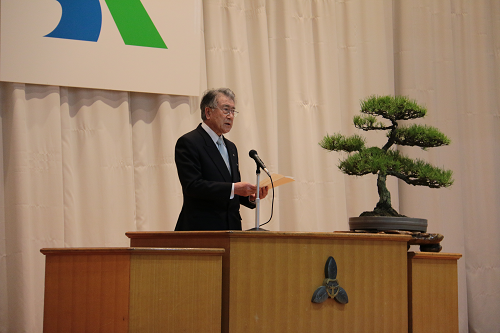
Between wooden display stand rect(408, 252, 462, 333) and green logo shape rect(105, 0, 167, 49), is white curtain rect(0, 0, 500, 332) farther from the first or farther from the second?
wooden display stand rect(408, 252, 462, 333)

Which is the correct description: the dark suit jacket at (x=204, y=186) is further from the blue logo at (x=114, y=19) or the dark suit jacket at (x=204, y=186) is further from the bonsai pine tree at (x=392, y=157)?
the blue logo at (x=114, y=19)

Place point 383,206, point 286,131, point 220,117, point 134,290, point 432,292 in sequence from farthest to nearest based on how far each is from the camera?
point 286,131 < point 220,117 < point 383,206 < point 432,292 < point 134,290

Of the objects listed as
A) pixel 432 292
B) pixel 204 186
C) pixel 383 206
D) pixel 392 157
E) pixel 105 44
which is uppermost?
pixel 105 44

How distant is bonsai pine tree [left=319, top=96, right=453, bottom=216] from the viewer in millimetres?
2311

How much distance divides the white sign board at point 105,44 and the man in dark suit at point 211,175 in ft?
2.85

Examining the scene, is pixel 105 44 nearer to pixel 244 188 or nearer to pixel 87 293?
pixel 244 188

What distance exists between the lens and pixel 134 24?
3.19m

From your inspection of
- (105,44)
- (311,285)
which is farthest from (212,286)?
(105,44)

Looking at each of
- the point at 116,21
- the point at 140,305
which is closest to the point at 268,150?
the point at 116,21

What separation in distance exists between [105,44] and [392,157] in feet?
6.11

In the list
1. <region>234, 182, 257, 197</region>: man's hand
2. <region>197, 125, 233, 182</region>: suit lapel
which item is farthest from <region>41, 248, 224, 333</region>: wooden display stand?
<region>197, 125, 233, 182</region>: suit lapel

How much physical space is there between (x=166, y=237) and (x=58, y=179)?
132 centimetres

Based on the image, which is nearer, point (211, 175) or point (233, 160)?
point (211, 175)

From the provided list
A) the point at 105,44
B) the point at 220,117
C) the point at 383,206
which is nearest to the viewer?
the point at 383,206
